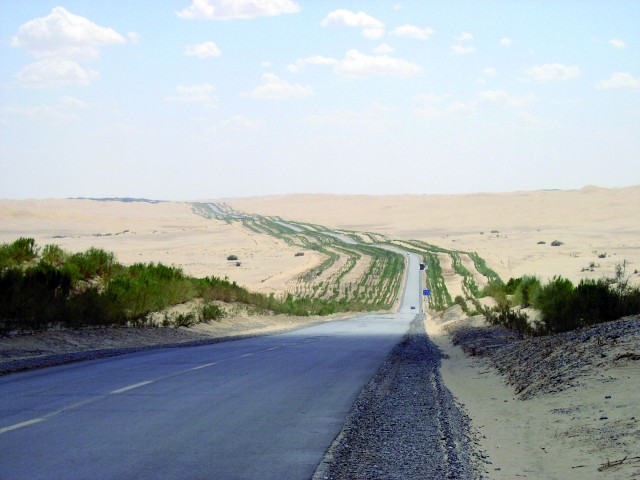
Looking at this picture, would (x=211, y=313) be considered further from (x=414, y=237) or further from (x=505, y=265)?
(x=414, y=237)

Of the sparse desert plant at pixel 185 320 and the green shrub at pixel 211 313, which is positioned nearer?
the sparse desert plant at pixel 185 320

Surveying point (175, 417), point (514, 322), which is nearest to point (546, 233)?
point (514, 322)

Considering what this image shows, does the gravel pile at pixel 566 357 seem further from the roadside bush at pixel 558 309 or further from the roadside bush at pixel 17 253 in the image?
the roadside bush at pixel 17 253

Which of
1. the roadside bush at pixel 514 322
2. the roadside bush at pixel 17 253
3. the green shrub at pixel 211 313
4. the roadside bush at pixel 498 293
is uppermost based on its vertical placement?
the roadside bush at pixel 17 253

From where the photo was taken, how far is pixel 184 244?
376 feet

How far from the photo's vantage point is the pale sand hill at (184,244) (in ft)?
266

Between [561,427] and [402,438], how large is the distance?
1977mm

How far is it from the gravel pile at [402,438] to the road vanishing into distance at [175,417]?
26cm

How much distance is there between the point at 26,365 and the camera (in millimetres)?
16234

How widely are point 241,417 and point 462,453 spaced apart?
3066mm

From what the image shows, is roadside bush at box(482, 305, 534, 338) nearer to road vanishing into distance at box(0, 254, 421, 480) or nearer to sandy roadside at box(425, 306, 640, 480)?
road vanishing into distance at box(0, 254, 421, 480)

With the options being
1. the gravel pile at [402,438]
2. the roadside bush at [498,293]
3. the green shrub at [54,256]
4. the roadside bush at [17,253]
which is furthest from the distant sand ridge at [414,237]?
the gravel pile at [402,438]

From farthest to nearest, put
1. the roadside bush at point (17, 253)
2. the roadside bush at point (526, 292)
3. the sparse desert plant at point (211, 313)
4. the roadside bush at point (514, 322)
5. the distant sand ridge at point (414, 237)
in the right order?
the distant sand ridge at point (414, 237) → the sparse desert plant at point (211, 313) → the roadside bush at point (526, 292) → the roadside bush at point (17, 253) → the roadside bush at point (514, 322)

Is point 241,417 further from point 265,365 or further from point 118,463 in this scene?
point 265,365
